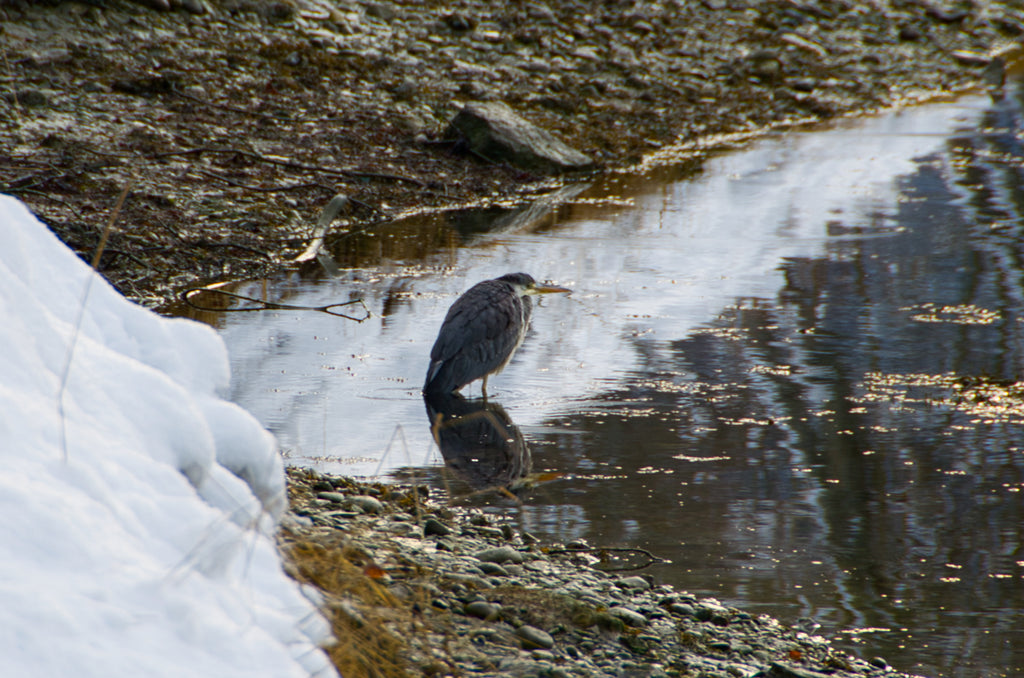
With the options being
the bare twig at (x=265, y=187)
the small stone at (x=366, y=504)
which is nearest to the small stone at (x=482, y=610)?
the small stone at (x=366, y=504)

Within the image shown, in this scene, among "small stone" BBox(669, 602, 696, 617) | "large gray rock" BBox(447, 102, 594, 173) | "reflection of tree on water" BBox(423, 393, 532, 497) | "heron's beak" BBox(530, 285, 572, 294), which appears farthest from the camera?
"large gray rock" BBox(447, 102, 594, 173)

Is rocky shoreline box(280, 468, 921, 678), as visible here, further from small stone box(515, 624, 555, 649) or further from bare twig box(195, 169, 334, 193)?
bare twig box(195, 169, 334, 193)

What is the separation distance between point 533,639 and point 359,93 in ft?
34.9

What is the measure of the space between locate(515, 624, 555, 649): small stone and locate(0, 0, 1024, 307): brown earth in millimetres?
5379

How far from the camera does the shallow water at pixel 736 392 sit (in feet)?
15.6

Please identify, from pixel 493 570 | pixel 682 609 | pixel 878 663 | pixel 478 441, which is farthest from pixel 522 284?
pixel 878 663

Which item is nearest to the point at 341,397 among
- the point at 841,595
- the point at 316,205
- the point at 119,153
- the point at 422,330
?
the point at 422,330

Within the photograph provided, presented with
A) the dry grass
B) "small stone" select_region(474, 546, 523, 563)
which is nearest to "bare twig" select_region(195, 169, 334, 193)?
"small stone" select_region(474, 546, 523, 563)

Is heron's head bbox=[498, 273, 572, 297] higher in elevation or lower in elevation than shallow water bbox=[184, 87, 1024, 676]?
higher

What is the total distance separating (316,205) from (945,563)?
747 centimetres

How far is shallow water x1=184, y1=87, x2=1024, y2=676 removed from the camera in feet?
15.6

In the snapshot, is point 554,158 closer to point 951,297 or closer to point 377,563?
point 951,297

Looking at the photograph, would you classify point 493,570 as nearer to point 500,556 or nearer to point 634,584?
point 500,556

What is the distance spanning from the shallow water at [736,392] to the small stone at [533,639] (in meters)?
0.88
